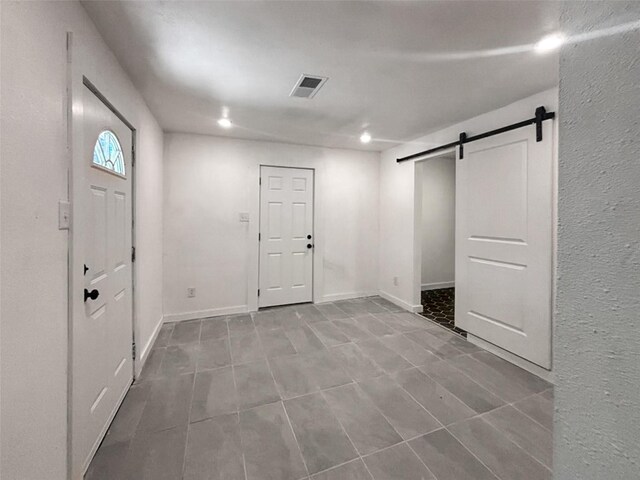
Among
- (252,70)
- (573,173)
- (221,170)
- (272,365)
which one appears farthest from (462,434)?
(221,170)

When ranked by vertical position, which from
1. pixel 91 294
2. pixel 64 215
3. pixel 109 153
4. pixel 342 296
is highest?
pixel 109 153

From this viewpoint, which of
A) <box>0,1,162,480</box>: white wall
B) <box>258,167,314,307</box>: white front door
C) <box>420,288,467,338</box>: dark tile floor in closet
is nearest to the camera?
<box>0,1,162,480</box>: white wall

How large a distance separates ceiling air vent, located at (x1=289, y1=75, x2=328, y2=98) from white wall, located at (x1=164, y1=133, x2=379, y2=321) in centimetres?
Result: 150

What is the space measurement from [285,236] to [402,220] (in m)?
1.72

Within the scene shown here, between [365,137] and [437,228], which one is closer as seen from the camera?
[365,137]

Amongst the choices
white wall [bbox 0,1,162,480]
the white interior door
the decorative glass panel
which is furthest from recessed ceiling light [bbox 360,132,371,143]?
white wall [bbox 0,1,162,480]

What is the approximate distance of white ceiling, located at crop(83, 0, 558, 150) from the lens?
1.40 m

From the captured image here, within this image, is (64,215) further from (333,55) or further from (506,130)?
(506,130)

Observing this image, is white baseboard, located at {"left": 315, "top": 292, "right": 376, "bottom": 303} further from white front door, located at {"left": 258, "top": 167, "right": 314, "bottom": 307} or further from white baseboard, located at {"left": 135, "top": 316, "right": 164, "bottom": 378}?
white baseboard, located at {"left": 135, "top": 316, "right": 164, "bottom": 378}

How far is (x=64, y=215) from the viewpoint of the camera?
47.3 inches

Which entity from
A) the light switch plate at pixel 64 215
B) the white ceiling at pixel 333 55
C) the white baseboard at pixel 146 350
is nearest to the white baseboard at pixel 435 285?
the white ceiling at pixel 333 55

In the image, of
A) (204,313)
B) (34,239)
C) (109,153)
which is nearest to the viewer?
(34,239)

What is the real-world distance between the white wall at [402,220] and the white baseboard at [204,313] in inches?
87.4

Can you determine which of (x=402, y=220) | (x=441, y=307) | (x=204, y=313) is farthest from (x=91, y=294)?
(x=441, y=307)
